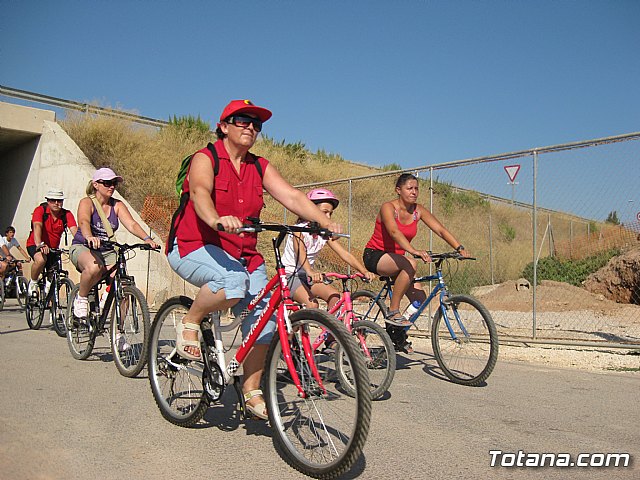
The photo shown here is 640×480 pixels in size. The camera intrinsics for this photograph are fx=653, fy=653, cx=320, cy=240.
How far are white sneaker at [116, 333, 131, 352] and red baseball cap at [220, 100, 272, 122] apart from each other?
10.5 feet

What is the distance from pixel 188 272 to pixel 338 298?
7.92ft

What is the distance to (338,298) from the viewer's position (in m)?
6.55

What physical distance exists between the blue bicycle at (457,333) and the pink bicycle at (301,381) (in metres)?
2.27

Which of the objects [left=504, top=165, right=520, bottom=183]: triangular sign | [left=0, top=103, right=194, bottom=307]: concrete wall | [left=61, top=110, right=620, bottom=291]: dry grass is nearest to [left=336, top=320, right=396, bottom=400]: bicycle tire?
[left=61, top=110, right=620, bottom=291]: dry grass

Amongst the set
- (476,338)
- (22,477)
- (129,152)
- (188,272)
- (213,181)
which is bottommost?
(22,477)

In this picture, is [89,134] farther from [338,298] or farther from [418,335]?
[338,298]

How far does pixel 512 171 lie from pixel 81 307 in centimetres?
640

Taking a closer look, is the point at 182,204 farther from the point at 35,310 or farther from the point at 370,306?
the point at 35,310

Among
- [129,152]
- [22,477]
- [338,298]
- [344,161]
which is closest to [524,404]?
[338,298]

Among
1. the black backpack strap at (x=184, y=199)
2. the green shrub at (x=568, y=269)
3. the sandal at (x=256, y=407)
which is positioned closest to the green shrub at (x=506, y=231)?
the green shrub at (x=568, y=269)

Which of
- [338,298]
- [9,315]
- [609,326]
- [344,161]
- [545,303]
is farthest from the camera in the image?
[344,161]

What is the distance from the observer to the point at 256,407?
14.0 ft

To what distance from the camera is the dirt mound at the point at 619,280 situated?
15328mm

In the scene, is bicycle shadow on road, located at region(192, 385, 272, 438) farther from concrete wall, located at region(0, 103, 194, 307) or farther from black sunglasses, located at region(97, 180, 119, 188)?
concrete wall, located at region(0, 103, 194, 307)
